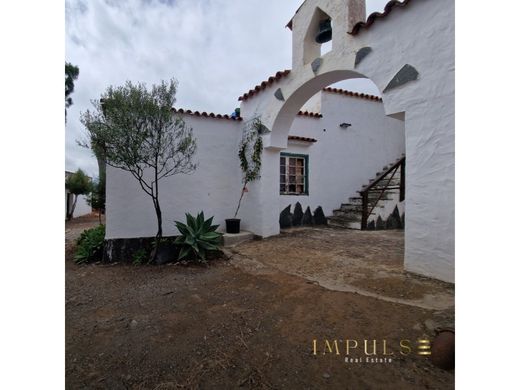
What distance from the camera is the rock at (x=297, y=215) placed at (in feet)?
23.2

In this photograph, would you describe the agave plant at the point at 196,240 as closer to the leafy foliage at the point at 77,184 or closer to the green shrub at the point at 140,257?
the green shrub at the point at 140,257

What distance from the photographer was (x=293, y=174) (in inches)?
283

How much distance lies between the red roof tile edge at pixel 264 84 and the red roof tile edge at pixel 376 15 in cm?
142

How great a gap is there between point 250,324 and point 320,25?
4676 millimetres

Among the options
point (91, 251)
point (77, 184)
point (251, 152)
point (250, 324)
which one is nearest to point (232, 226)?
point (251, 152)

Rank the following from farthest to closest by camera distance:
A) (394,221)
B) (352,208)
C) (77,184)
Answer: (77,184) < (352,208) < (394,221)

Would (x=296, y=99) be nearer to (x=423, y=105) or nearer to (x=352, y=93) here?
(x=423, y=105)

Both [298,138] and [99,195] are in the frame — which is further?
[298,138]

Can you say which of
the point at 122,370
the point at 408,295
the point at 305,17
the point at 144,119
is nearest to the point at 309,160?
the point at 305,17

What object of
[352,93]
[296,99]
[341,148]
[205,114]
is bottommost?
[341,148]

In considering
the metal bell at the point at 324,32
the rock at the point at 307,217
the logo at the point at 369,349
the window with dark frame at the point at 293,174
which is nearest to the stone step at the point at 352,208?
the rock at the point at 307,217

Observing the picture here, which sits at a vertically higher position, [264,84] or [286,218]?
[264,84]

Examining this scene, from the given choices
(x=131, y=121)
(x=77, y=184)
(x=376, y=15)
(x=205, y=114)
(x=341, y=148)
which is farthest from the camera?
(x=77, y=184)
